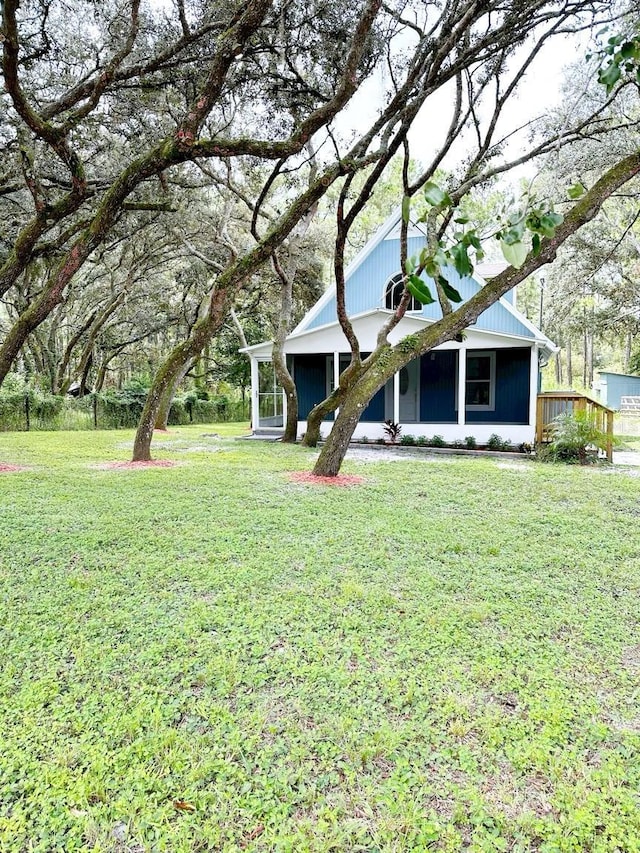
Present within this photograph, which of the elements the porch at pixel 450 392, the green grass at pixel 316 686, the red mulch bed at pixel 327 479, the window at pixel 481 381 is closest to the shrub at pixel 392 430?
the porch at pixel 450 392

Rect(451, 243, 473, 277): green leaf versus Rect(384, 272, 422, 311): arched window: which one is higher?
Rect(384, 272, 422, 311): arched window

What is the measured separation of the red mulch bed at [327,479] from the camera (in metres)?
7.47

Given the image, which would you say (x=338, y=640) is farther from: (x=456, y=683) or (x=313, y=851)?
(x=313, y=851)

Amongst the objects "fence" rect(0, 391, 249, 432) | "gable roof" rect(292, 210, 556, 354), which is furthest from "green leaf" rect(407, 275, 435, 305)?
"fence" rect(0, 391, 249, 432)

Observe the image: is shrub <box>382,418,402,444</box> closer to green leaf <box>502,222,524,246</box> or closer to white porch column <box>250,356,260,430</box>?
white porch column <box>250,356,260,430</box>

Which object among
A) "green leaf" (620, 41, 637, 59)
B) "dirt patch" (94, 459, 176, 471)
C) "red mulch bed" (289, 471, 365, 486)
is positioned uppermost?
"green leaf" (620, 41, 637, 59)

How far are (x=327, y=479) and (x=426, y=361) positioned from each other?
7.96 m

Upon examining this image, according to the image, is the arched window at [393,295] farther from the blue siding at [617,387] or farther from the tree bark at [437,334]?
the blue siding at [617,387]

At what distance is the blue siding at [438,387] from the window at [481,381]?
423 mm

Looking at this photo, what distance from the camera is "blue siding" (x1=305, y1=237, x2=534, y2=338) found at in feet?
44.9

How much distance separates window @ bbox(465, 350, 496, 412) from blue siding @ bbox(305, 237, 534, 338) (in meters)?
0.83

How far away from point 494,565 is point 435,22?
779 centimetres

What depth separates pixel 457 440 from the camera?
13.0m

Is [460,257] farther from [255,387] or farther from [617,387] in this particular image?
[617,387]
